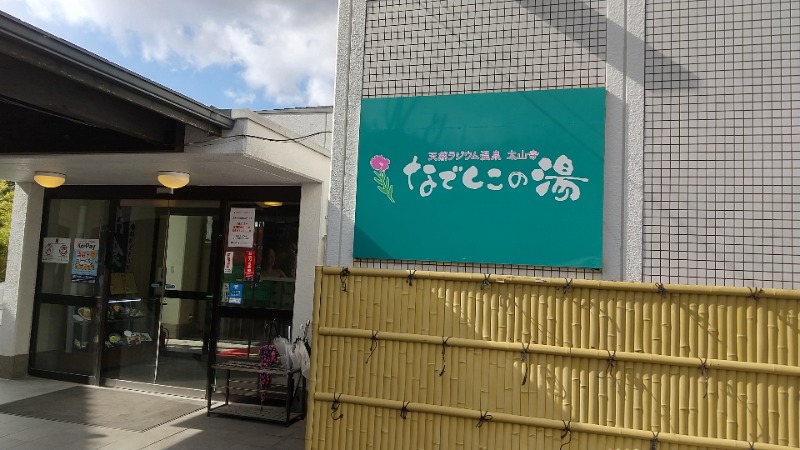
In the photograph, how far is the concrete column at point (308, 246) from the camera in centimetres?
677

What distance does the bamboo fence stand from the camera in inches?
144

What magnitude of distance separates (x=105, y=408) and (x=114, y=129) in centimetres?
355

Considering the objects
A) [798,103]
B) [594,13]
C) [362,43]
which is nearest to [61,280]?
[362,43]

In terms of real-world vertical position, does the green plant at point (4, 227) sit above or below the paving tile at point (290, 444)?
above

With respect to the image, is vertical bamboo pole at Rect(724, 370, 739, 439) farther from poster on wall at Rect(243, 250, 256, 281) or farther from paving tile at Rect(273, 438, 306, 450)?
poster on wall at Rect(243, 250, 256, 281)

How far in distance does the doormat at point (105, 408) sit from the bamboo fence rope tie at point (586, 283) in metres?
3.49

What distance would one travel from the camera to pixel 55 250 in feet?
27.4

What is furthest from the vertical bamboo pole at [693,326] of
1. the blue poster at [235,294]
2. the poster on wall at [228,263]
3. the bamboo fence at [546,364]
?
the poster on wall at [228,263]

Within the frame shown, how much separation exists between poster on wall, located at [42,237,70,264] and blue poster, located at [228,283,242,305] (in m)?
2.85

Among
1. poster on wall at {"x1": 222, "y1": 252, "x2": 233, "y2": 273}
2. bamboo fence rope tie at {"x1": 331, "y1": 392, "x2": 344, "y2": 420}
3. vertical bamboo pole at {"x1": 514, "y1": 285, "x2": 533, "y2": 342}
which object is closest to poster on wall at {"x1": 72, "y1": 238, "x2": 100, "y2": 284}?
poster on wall at {"x1": 222, "y1": 252, "x2": 233, "y2": 273}

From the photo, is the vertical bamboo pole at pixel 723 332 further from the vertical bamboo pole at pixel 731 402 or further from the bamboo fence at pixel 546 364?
the vertical bamboo pole at pixel 731 402

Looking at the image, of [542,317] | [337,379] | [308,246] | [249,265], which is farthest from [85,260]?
[542,317]

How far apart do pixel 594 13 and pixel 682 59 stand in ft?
2.40

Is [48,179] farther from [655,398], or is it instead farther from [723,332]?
[723,332]
